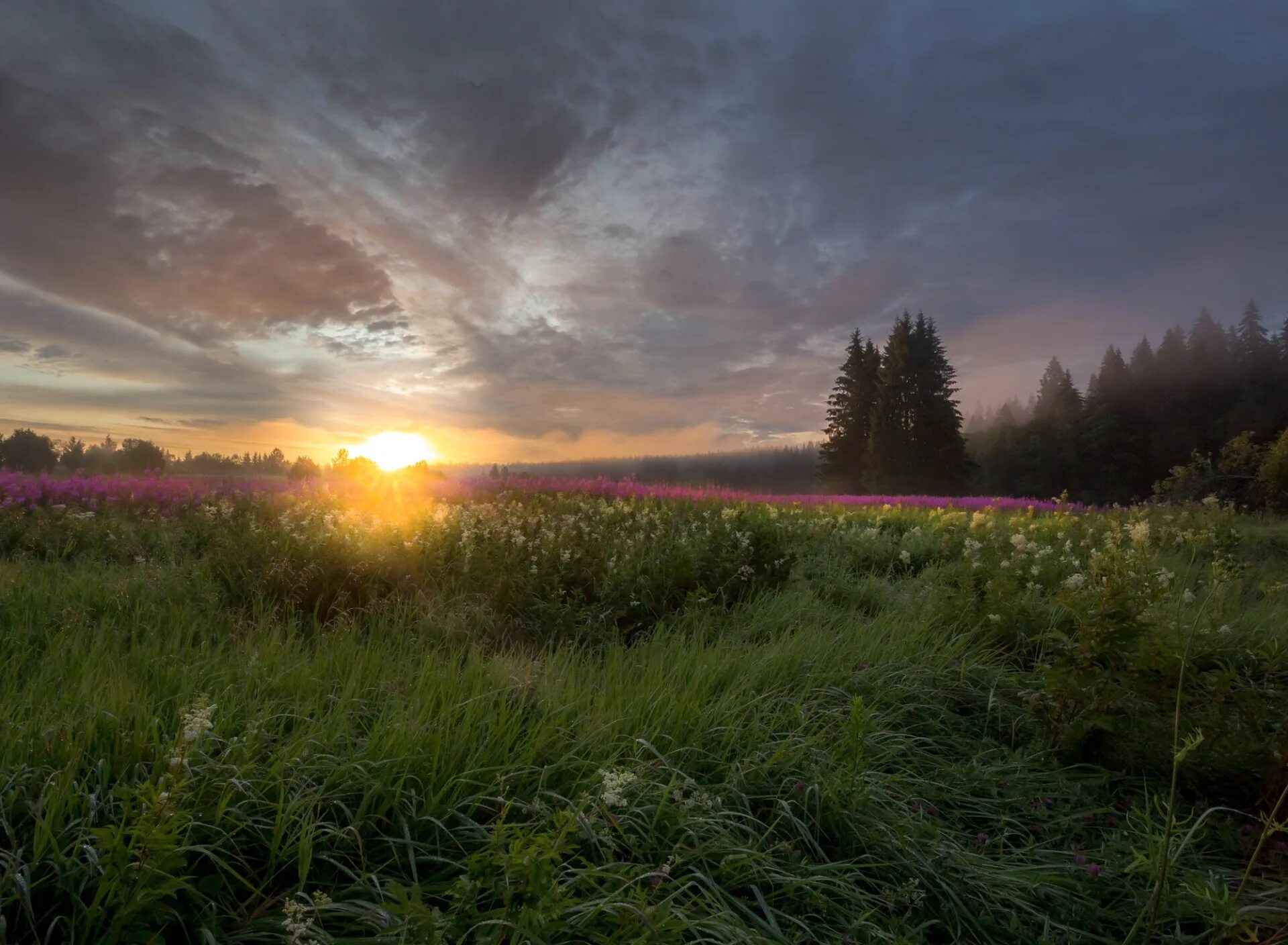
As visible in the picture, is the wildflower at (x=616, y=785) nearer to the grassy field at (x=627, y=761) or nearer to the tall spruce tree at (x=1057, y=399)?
the grassy field at (x=627, y=761)

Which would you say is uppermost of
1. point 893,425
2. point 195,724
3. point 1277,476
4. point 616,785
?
point 893,425

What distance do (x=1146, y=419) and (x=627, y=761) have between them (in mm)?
55530

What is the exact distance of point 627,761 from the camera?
2.49m

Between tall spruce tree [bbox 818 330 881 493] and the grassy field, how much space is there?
34067 mm

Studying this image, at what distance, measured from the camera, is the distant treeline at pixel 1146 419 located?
140 ft

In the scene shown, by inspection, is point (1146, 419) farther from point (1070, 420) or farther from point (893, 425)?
point (893, 425)

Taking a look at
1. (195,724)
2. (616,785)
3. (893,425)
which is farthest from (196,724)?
(893,425)

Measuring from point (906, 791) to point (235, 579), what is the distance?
5130mm

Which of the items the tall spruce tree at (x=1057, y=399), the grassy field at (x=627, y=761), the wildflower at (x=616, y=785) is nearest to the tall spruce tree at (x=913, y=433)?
the tall spruce tree at (x=1057, y=399)

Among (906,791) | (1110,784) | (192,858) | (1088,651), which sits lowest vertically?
(1110,784)

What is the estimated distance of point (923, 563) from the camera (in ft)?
26.5

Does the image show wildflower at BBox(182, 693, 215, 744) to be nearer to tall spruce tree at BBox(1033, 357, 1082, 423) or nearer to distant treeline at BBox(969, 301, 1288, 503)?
distant treeline at BBox(969, 301, 1288, 503)

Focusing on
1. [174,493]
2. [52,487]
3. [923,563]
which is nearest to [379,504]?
[174,493]

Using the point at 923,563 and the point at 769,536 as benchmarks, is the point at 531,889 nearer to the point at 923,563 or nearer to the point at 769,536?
the point at 769,536
